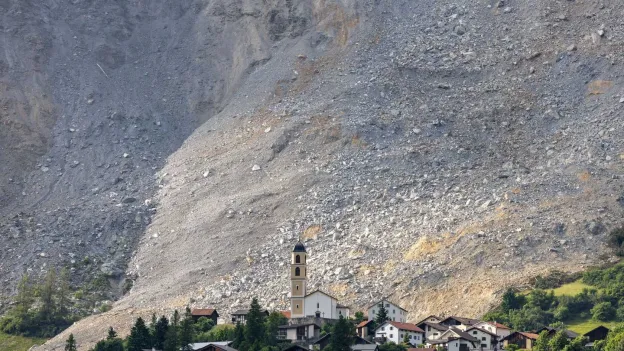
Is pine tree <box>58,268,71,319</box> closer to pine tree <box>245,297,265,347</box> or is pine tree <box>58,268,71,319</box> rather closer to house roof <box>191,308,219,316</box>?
house roof <box>191,308,219,316</box>

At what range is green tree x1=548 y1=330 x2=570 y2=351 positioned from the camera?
306 feet

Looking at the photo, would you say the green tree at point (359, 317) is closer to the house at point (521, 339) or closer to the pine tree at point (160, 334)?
the house at point (521, 339)

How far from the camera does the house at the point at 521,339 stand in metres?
97.6

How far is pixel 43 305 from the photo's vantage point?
120562 millimetres

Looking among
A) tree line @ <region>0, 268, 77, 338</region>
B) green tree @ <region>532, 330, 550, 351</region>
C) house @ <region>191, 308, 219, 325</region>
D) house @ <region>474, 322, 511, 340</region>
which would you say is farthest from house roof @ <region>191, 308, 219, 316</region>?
green tree @ <region>532, 330, 550, 351</region>

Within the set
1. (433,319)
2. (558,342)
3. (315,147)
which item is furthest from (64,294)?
(558,342)

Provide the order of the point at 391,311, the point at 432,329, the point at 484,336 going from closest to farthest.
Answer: the point at 484,336 → the point at 432,329 → the point at 391,311

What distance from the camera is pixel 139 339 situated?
97438mm

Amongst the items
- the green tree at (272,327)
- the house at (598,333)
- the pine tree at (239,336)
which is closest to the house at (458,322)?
the house at (598,333)

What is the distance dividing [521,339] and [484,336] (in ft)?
7.24

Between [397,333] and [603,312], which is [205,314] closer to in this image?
[397,333]

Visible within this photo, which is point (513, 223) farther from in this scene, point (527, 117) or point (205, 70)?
point (205, 70)

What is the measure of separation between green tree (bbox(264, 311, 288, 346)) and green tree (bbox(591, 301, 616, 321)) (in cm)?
2056

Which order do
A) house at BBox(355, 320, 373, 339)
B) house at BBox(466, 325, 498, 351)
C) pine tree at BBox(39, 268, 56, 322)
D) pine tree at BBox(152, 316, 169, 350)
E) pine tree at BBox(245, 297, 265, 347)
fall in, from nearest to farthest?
pine tree at BBox(245, 297, 265, 347)
pine tree at BBox(152, 316, 169, 350)
house at BBox(466, 325, 498, 351)
house at BBox(355, 320, 373, 339)
pine tree at BBox(39, 268, 56, 322)
